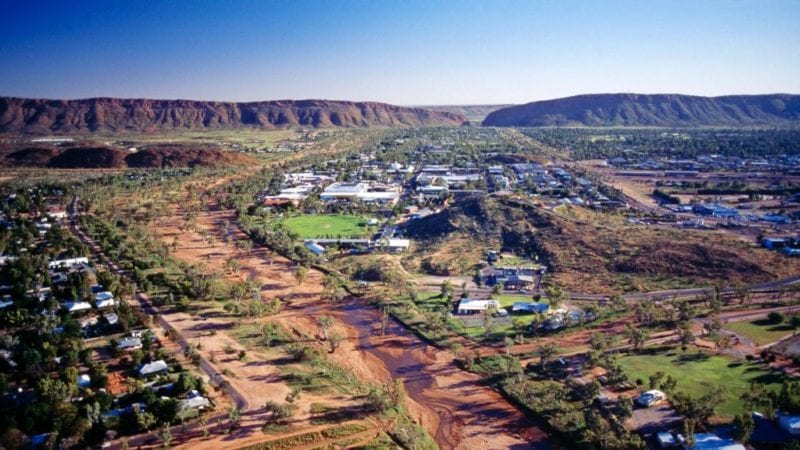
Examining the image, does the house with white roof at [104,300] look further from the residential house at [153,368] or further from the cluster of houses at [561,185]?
the cluster of houses at [561,185]

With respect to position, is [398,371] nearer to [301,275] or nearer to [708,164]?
[301,275]

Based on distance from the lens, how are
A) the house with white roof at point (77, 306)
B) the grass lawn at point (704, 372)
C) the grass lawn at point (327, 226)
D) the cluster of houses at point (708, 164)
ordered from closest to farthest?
the grass lawn at point (704, 372) < the house with white roof at point (77, 306) < the grass lawn at point (327, 226) < the cluster of houses at point (708, 164)

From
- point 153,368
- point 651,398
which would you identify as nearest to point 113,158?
point 153,368

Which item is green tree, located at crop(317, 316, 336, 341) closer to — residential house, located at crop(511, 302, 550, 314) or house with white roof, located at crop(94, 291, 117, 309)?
residential house, located at crop(511, 302, 550, 314)

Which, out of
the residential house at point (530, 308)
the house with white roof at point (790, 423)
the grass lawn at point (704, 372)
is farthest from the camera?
the residential house at point (530, 308)

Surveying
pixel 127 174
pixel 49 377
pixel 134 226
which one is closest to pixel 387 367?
pixel 49 377

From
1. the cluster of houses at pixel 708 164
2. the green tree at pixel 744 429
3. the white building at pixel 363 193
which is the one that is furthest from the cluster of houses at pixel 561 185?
the green tree at pixel 744 429
